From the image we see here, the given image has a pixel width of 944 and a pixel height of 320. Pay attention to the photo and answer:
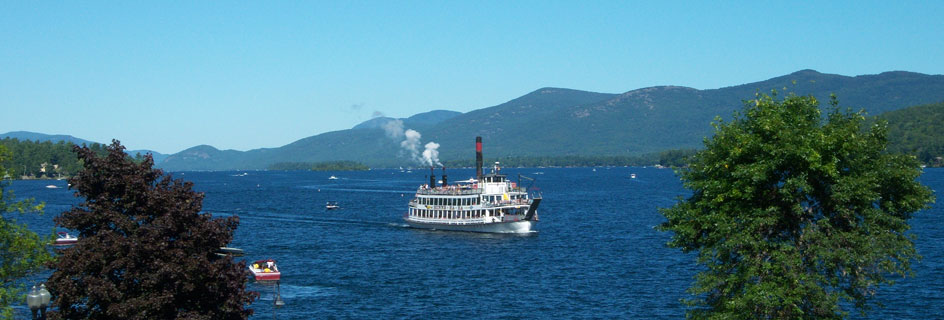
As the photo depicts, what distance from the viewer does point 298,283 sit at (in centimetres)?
6366

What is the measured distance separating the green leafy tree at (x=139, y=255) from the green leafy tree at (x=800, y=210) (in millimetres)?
16631

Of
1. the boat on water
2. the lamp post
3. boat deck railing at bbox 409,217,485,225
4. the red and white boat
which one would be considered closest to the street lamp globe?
the lamp post

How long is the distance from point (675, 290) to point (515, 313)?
1367cm

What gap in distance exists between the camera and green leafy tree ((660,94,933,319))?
2755 centimetres

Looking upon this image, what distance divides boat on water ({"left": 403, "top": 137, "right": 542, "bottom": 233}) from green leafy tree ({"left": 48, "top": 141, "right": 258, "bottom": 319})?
72.5 metres

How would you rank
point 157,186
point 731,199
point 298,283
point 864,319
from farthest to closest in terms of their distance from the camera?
point 298,283
point 864,319
point 731,199
point 157,186

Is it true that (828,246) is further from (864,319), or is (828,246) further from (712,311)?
(864,319)

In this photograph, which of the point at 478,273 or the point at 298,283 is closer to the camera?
the point at 298,283

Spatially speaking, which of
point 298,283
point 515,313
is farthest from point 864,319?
point 298,283

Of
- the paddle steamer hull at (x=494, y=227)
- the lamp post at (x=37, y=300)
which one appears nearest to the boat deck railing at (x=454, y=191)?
the paddle steamer hull at (x=494, y=227)

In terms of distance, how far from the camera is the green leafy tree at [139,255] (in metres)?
24.3

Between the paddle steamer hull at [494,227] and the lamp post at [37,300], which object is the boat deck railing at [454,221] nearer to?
the paddle steamer hull at [494,227]

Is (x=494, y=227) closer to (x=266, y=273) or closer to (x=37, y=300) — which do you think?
(x=266, y=273)

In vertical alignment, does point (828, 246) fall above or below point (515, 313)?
above
